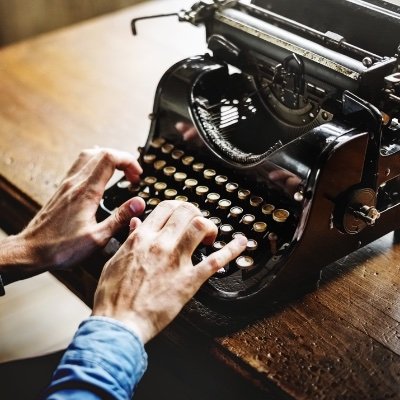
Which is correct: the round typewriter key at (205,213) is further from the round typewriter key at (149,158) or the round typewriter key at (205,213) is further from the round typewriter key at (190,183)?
the round typewriter key at (149,158)

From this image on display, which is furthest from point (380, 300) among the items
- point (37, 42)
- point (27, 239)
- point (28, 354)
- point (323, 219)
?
point (37, 42)

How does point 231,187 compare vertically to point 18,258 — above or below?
above

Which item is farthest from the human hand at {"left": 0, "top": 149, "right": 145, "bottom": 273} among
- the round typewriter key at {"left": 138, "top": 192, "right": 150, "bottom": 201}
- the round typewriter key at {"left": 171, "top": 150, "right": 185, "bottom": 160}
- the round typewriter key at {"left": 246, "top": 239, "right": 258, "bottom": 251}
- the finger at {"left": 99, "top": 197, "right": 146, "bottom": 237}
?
the round typewriter key at {"left": 246, "top": 239, "right": 258, "bottom": 251}

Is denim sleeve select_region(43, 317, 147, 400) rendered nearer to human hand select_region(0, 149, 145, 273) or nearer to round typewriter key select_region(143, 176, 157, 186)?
human hand select_region(0, 149, 145, 273)

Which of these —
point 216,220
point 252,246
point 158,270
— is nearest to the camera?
point 158,270

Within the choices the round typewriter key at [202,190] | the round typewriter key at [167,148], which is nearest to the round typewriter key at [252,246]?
the round typewriter key at [202,190]

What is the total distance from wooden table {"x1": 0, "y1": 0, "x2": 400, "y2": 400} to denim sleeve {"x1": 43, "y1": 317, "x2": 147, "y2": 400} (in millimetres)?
262

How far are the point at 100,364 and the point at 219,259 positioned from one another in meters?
0.35

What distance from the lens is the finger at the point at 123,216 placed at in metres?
1.63

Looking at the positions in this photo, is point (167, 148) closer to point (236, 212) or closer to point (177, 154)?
Result: point (177, 154)

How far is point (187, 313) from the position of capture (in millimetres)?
1512

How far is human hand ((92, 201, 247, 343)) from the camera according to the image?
1318mm

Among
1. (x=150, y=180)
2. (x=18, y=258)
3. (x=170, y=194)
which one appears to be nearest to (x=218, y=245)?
(x=170, y=194)

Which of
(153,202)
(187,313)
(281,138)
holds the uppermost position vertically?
(281,138)
